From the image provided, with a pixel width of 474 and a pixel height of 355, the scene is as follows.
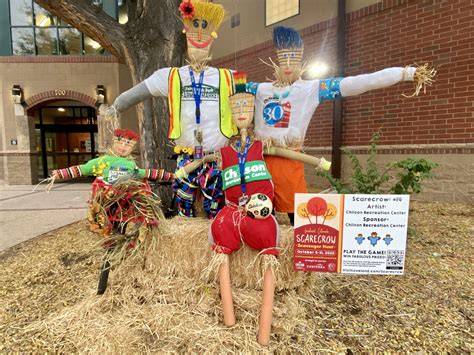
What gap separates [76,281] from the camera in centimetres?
259

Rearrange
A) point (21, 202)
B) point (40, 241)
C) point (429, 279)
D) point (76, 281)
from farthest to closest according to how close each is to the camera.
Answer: point (21, 202), point (40, 241), point (76, 281), point (429, 279)

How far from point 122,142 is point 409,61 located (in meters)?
4.98

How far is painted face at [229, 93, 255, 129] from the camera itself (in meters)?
2.20

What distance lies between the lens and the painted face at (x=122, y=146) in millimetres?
2357

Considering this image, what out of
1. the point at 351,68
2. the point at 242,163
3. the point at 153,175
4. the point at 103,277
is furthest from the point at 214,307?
the point at 351,68

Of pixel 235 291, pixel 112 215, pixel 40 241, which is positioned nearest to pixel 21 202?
pixel 40 241

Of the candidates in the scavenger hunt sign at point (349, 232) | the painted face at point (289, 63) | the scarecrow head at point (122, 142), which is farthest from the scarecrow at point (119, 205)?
the painted face at point (289, 63)

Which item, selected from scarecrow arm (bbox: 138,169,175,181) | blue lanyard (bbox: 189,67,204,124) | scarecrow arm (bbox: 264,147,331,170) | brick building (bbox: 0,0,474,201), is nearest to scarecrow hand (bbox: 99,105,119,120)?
scarecrow arm (bbox: 138,169,175,181)

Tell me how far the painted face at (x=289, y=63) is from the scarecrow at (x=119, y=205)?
4.35ft

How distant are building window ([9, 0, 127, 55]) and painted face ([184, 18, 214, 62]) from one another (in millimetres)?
8311

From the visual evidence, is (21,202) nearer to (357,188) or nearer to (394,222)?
(357,188)

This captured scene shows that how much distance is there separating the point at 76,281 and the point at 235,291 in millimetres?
1448

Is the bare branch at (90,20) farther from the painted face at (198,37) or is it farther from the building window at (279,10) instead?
the building window at (279,10)

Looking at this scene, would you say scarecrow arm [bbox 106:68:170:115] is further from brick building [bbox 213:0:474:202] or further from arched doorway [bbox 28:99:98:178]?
arched doorway [bbox 28:99:98:178]
